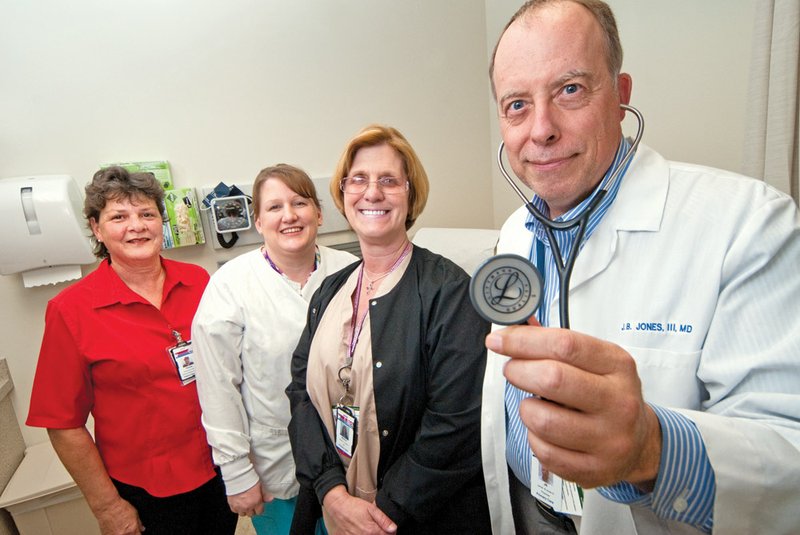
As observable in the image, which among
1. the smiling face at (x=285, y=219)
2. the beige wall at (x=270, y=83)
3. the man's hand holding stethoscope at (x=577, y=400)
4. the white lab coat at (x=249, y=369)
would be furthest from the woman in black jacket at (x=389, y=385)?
the beige wall at (x=270, y=83)

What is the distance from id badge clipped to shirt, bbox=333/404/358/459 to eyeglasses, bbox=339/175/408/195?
2.04 feet

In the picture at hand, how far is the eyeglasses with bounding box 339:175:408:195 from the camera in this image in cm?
120

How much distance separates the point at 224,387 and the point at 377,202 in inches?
29.0

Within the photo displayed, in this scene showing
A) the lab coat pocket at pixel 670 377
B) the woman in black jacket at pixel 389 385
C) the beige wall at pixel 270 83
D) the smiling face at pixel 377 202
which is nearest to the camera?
the lab coat pocket at pixel 670 377

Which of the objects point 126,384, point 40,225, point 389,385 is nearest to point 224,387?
point 126,384

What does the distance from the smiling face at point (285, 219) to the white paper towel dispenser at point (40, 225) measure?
105 centimetres

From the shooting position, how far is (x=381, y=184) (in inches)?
47.4

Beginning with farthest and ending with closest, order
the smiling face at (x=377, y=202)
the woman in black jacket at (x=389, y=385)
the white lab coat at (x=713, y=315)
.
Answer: the smiling face at (x=377, y=202), the woman in black jacket at (x=389, y=385), the white lab coat at (x=713, y=315)

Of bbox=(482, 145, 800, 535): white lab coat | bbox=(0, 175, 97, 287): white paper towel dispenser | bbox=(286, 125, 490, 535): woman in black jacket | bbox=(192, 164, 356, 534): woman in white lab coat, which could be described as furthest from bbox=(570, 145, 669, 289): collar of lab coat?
bbox=(0, 175, 97, 287): white paper towel dispenser

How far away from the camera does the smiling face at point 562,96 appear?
76cm

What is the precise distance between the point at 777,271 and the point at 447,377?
0.67m

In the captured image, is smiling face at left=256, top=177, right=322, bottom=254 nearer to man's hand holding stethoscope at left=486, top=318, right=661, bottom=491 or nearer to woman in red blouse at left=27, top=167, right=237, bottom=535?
woman in red blouse at left=27, top=167, right=237, bottom=535

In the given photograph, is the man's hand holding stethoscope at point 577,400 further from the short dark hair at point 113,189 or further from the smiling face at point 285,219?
the short dark hair at point 113,189

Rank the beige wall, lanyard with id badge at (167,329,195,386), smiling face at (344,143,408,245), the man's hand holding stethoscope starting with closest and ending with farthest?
the man's hand holding stethoscope
smiling face at (344,143,408,245)
lanyard with id badge at (167,329,195,386)
the beige wall
